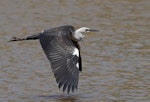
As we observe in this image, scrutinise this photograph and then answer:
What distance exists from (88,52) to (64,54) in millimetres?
2867

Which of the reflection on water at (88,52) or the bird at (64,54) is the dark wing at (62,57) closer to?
the bird at (64,54)

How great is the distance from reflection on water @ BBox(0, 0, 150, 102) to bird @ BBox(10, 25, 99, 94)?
2.07ft

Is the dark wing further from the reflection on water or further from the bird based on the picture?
the reflection on water

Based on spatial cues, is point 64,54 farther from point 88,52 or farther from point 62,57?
point 88,52

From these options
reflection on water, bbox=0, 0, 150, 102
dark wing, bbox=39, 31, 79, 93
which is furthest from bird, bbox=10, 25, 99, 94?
reflection on water, bbox=0, 0, 150, 102

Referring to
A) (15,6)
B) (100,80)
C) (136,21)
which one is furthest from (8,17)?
(100,80)

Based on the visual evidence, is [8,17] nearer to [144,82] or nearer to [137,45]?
[137,45]

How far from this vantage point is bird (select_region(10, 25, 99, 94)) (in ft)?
22.2

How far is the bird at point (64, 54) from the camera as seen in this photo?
22.2ft

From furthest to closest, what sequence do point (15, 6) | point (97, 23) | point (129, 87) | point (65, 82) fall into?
1. point (15, 6)
2. point (97, 23)
3. point (129, 87)
4. point (65, 82)

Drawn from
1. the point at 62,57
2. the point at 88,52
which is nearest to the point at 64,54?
the point at 62,57

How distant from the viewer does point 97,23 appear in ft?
39.8

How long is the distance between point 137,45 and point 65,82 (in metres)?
3.71

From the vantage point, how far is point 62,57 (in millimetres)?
7066
